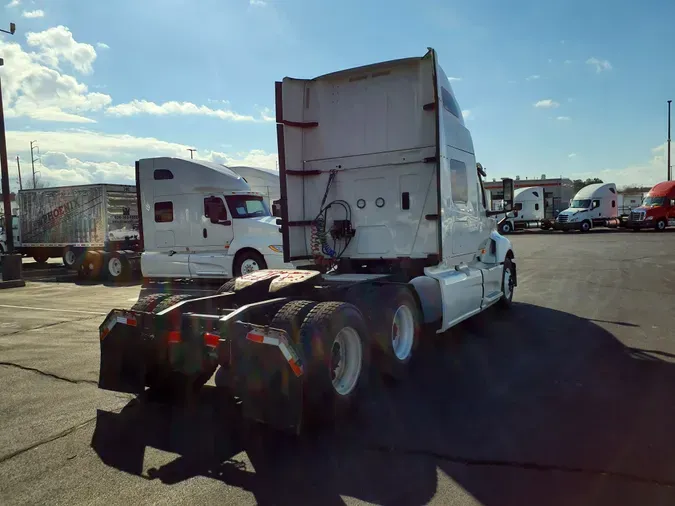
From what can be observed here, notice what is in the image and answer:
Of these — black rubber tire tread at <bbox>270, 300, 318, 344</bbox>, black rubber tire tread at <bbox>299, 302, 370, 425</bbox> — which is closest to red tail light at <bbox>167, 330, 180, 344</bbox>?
black rubber tire tread at <bbox>270, 300, 318, 344</bbox>

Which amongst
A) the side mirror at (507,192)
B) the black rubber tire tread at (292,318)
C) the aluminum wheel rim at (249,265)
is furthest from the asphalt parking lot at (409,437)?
the aluminum wheel rim at (249,265)

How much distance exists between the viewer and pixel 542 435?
13.2 feet

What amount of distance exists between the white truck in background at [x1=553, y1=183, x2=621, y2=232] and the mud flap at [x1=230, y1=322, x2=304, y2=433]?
127 ft

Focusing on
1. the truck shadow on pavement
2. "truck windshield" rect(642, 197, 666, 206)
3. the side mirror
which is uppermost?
"truck windshield" rect(642, 197, 666, 206)

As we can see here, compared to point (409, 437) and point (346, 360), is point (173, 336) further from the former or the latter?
point (409, 437)

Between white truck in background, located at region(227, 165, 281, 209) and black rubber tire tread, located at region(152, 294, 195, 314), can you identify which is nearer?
black rubber tire tread, located at region(152, 294, 195, 314)

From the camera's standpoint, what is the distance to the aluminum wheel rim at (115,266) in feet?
55.1

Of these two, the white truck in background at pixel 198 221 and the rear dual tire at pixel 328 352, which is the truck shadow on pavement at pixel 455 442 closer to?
the rear dual tire at pixel 328 352

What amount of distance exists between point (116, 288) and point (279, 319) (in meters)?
12.0

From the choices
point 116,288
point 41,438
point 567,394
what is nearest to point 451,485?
point 567,394

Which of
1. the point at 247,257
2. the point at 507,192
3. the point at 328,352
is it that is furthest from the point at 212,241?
the point at 328,352

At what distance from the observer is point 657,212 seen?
3559 centimetres

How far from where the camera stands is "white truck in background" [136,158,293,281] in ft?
44.7

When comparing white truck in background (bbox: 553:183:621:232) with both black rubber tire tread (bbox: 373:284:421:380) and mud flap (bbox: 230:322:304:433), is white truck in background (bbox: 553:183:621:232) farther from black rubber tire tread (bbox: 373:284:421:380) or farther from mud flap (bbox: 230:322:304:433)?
mud flap (bbox: 230:322:304:433)
